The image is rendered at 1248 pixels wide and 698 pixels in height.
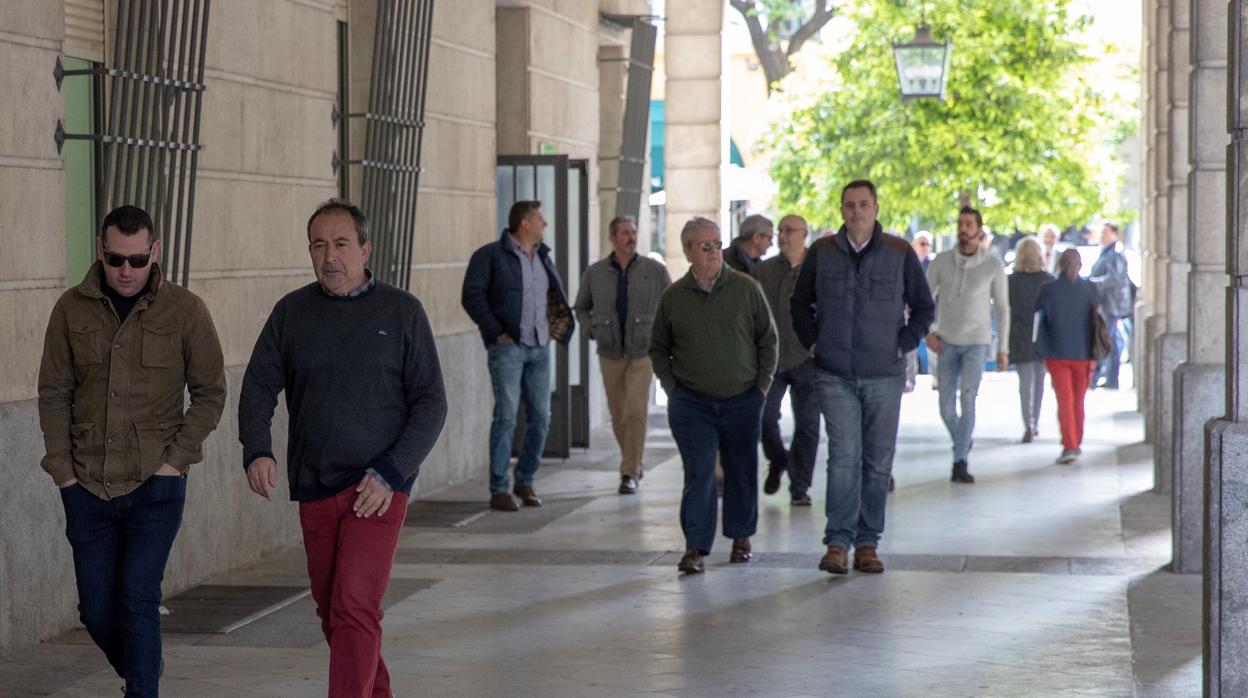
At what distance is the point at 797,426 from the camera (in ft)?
42.6

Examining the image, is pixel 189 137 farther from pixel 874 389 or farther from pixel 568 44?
pixel 568 44

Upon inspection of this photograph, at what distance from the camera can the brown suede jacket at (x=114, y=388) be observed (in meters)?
6.50

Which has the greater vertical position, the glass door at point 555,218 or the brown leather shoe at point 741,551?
the glass door at point 555,218

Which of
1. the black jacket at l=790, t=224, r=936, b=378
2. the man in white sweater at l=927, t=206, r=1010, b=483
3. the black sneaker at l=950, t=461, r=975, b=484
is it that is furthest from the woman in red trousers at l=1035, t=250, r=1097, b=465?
the black jacket at l=790, t=224, r=936, b=378

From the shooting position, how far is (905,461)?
1588cm

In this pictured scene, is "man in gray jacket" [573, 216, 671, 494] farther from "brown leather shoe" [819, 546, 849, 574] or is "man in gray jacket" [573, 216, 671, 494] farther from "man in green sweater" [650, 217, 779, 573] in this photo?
"brown leather shoe" [819, 546, 849, 574]

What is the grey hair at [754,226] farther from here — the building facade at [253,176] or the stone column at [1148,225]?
the stone column at [1148,225]

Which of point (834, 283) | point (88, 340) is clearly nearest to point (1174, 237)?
point (834, 283)

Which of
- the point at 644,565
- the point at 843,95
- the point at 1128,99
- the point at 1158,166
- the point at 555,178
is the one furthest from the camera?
the point at 1128,99

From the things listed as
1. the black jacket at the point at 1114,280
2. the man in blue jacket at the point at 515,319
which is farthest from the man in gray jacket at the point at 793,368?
the black jacket at the point at 1114,280

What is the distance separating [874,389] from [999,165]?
23.5 meters

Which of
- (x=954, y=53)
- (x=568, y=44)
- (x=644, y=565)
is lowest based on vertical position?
(x=644, y=565)

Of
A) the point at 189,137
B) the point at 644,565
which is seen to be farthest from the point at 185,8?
the point at 644,565

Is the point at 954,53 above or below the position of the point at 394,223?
above
